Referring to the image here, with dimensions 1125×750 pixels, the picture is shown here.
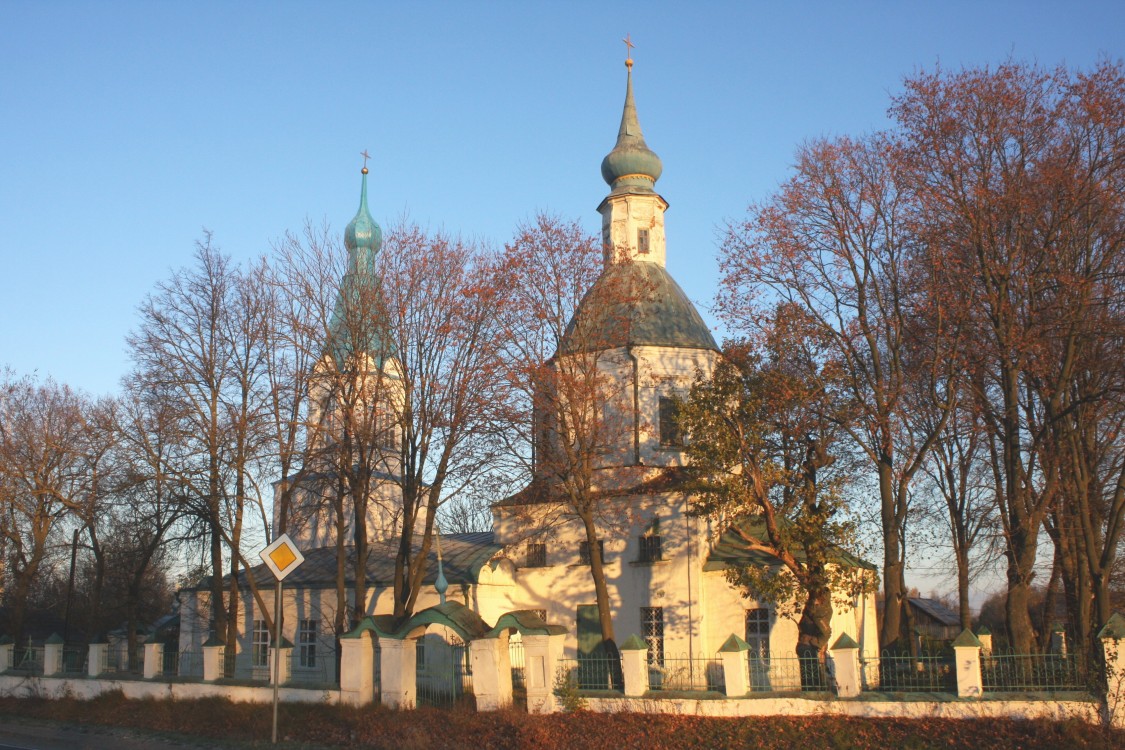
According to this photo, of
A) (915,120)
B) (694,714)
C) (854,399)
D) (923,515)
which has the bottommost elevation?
(694,714)

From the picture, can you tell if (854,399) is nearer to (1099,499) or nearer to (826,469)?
(826,469)

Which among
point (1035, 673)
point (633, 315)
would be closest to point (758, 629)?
point (633, 315)

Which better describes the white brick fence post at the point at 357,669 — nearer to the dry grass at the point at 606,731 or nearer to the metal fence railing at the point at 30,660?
the dry grass at the point at 606,731

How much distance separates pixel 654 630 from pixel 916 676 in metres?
9.65

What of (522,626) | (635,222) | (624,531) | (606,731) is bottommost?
(606,731)

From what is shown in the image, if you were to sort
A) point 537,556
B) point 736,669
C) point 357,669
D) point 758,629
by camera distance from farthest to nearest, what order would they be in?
1. point 537,556
2. point 758,629
3. point 357,669
4. point 736,669

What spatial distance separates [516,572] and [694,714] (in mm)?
11345

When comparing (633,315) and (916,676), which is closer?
(916,676)

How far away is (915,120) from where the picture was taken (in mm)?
18594

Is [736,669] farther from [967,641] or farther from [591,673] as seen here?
[967,641]

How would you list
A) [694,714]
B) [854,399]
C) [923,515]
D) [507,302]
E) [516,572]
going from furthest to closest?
[923,515] → [516,572] → [507,302] → [854,399] → [694,714]

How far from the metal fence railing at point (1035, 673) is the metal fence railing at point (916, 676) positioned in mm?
543

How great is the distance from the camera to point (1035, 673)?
14844 mm

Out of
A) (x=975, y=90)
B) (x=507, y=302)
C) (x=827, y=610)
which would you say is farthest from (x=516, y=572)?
(x=975, y=90)
